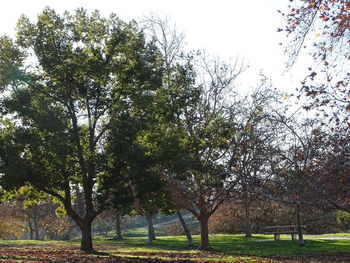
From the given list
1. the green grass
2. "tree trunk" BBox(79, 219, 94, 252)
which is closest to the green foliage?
the green grass

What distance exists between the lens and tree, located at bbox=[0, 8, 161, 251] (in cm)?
2003

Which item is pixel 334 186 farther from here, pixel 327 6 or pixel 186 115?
pixel 186 115

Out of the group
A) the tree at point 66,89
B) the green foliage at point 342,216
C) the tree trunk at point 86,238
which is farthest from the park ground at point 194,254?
the green foliage at point 342,216

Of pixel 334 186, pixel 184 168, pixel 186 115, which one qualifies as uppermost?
pixel 186 115

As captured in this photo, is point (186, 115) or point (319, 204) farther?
point (186, 115)

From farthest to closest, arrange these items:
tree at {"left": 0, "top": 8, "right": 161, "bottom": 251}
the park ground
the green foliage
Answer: the green foliage → tree at {"left": 0, "top": 8, "right": 161, "bottom": 251} → the park ground

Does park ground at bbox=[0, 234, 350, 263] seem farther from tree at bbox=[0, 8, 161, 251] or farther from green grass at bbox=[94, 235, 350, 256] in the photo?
tree at bbox=[0, 8, 161, 251]

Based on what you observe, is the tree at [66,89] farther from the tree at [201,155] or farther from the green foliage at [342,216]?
the green foliage at [342,216]

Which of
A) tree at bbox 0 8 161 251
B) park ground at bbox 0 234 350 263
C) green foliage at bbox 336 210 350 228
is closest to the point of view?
park ground at bbox 0 234 350 263

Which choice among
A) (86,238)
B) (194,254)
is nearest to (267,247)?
(194,254)

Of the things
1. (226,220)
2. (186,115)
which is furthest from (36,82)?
(226,220)

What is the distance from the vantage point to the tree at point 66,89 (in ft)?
65.7

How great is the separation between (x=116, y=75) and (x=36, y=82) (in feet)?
15.0

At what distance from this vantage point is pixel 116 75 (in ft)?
72.9
